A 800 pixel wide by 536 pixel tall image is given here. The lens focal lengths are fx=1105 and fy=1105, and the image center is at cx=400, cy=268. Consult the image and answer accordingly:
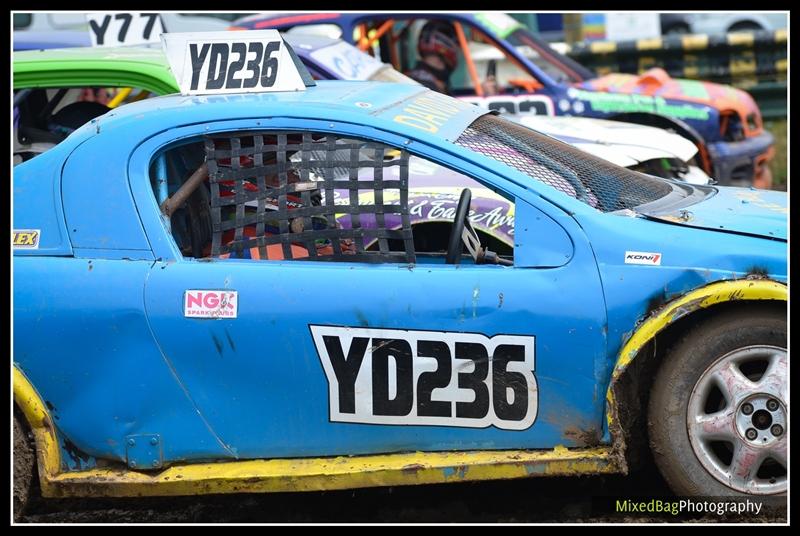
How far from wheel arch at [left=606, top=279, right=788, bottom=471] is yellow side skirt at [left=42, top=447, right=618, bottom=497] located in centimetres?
14

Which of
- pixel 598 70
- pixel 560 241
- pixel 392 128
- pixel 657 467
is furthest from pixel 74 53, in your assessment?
pixel 598 70

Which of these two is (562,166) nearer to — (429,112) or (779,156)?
(429,112)

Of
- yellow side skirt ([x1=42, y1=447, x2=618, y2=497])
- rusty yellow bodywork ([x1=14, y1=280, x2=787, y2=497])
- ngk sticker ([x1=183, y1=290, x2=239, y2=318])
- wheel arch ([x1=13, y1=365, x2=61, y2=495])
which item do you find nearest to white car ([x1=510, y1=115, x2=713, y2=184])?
rusty yellow bodywork ([x1=14, y1=280, x2=787, y2=497])

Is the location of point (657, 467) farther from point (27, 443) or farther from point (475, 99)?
point (475, 99)

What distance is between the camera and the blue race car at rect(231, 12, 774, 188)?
904cm

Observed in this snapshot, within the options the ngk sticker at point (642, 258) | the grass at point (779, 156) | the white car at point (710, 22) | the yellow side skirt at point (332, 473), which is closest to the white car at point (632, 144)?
the grass at point (779, 156)

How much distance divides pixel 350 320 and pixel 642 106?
5.84m

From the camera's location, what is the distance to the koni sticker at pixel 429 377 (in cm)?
378

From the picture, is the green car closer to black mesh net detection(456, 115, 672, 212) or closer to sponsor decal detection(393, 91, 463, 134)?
sponsor decal detection(393, 91, 463, 134)

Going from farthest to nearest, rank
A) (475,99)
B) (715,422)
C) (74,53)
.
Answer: (475,99)
(74,53)
(715,422)

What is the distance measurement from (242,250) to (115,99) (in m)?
3.82

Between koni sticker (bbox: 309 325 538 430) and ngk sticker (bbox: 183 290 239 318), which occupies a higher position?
ngk sticker (bbox: 183 290 239 318)

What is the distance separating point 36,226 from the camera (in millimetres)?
4117

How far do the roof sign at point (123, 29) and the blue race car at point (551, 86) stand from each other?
64.2 inches
